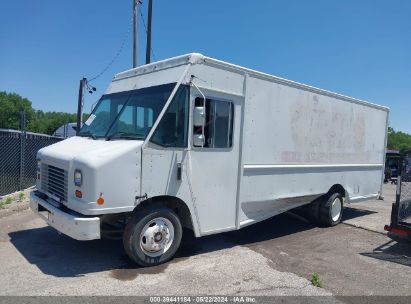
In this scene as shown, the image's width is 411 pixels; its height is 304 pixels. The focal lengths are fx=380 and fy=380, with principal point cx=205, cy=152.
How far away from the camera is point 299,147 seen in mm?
7742

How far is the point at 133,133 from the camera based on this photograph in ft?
18.3

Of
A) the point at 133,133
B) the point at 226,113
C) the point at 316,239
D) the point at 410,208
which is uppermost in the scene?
the point at 226,113

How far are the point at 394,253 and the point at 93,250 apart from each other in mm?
5316

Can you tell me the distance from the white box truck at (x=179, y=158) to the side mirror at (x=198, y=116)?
0.01 meters

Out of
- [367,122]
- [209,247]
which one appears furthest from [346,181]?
[209,247]

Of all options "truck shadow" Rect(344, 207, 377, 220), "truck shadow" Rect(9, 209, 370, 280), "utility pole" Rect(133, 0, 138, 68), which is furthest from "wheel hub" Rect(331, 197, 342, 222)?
"utility pole" Rect(133, 0, 138, 68)

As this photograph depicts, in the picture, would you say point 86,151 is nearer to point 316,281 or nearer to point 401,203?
point 316,281

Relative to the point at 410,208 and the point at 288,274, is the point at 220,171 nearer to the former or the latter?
the point at 288,274

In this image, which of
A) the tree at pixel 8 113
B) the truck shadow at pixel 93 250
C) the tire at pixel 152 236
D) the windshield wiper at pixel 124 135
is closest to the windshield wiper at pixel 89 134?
the windshield wiper at pixel 124 135

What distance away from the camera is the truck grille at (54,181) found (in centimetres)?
544

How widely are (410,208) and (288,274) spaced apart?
341 centimetres

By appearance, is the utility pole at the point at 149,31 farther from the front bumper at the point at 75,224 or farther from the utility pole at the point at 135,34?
the front bumper at the point at 75,224

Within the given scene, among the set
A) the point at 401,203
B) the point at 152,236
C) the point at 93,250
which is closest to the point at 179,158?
the point at 152,236

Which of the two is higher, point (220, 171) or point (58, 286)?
point (220, 171)
